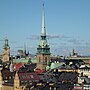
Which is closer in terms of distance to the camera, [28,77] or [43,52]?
[28,77]

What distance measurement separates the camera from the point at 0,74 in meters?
122

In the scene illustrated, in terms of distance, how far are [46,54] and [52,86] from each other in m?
57.0

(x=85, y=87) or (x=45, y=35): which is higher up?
(x=45, y=35)

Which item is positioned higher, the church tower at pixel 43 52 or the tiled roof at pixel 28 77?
the church tower at pixel 43 52

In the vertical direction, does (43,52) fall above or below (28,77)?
above

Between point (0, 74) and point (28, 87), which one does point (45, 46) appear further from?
point (28, 87)

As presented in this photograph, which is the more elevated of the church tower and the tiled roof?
the church tower

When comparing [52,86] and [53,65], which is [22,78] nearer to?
[52,86]

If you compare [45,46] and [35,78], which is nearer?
[35,78]

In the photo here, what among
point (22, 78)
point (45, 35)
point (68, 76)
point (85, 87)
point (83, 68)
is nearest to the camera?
point (85, 87)

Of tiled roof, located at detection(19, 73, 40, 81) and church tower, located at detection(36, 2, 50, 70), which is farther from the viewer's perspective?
church tower, located at detection(36, 2, 50, 70)

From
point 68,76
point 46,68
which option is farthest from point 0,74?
point 46,68

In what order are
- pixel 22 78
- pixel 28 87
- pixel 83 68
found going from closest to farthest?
pixel 28 87 < pixel 22 78 < pixel 83 68

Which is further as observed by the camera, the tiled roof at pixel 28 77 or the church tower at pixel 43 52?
the church tower at pixel 43 52
